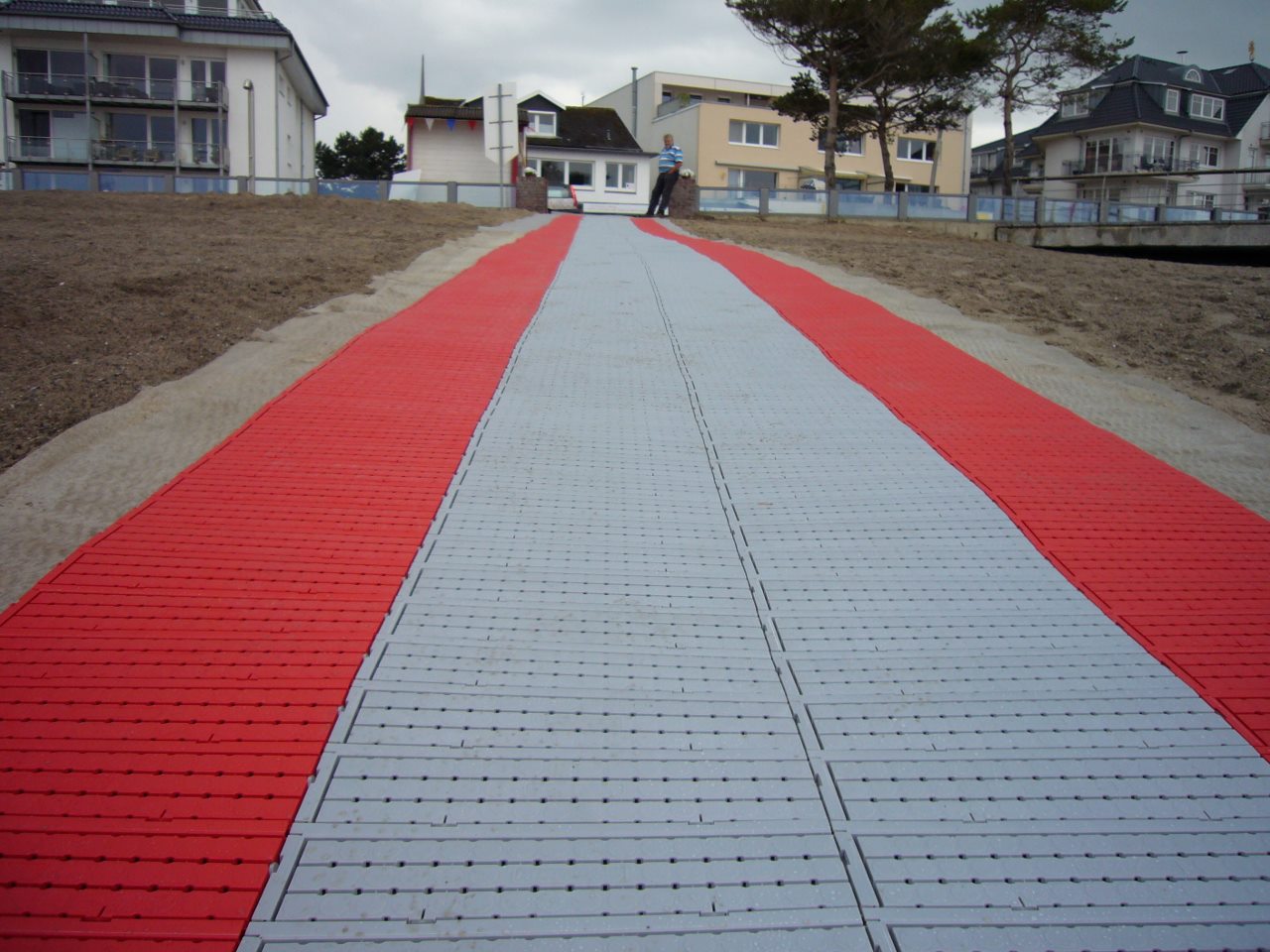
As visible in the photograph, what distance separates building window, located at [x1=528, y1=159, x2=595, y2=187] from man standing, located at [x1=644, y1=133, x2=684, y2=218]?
73.9 ft

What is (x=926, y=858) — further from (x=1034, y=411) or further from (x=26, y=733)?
(x=1034, y=411)

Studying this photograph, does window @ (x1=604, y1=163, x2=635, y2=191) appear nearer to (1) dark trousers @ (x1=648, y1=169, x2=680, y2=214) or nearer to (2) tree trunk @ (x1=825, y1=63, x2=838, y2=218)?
(2) tree trunk @ (x1=825, y1=63, x2=838, y2=218)

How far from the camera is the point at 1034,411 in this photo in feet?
26.8

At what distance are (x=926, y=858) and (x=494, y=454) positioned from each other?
4.19 metres

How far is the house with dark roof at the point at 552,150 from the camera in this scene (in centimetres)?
4519

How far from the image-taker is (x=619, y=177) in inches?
1961

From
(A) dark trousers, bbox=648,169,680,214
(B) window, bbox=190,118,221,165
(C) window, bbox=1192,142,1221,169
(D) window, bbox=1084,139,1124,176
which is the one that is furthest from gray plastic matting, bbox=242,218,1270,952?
(C) window, bbox=1192,142,1221,169

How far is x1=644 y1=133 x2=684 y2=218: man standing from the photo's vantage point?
25.1m

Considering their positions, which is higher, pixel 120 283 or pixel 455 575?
pixel 120 283

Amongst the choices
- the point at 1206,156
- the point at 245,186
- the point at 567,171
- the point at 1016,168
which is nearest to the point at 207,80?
the point at 567,171

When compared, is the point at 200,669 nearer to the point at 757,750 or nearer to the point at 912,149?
the point at 757,750

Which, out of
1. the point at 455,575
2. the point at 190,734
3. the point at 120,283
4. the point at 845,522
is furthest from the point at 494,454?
the point at 120,283

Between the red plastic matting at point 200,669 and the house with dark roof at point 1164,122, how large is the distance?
65.5 m

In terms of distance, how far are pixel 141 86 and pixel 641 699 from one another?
1787 inches
